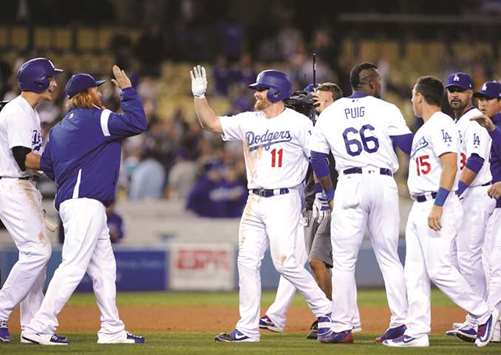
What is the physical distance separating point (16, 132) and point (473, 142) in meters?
4.04

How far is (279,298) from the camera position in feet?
38.8

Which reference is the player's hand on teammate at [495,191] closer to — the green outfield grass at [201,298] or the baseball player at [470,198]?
the baseball player at [470,198]

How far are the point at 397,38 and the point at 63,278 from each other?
58.4 feet

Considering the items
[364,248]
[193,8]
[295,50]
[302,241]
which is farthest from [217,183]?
[302,241]

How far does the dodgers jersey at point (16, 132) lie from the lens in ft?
35.0

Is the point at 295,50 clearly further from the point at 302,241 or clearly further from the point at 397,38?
the point at 302,241

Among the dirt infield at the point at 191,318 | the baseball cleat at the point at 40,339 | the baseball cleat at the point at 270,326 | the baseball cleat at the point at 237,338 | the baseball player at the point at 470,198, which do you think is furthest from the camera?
the dirt infield at the point at 191,318

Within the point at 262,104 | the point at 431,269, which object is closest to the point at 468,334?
the point at 431,269

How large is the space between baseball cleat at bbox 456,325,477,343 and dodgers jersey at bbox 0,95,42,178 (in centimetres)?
413

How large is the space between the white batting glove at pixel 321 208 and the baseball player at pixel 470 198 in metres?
1.26

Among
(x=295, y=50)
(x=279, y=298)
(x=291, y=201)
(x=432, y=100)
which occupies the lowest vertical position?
(x=279, y=298)

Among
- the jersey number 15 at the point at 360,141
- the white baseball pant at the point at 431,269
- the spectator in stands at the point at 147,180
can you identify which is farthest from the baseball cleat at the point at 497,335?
the spectator in stands at the point at 147,180

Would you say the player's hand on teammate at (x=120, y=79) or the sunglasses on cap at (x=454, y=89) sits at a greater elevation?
the player's hand on teammate at (x=120, y=79)

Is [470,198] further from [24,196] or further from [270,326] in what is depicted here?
[24,196]
